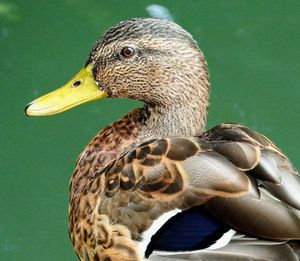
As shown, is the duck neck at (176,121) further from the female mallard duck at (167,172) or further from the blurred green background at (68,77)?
the blurred green background at (68,77)

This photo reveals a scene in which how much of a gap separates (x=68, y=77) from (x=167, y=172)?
2012 mm

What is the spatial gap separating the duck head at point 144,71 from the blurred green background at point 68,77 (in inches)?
45.9

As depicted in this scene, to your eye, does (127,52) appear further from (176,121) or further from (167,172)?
(167,172)

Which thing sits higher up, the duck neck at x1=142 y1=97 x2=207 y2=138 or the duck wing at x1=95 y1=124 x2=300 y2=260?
the duck neck at x1=142 y1=97 x2=207 y2=138

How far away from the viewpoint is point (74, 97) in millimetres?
2406

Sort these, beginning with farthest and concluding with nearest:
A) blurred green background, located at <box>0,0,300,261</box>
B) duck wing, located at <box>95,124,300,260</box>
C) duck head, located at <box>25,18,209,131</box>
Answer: blurred green background, located at <box>0,0,300,261</box>
duck head, located at <box>25,18,209,131</box>
duck wing, located at <box>95,124,300,260</box>

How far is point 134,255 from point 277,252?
0.42m

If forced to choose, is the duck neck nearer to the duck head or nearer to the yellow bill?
the duck head

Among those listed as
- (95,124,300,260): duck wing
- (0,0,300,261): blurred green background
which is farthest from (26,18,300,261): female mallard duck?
(0,0,300,261): blurred green background

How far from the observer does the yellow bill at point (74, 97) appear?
2.40 meters

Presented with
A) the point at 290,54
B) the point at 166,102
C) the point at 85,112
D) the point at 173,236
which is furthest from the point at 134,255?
the point at 290,54

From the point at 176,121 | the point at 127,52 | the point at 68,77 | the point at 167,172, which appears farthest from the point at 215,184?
the point at 68,77

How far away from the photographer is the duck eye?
230 centimetres

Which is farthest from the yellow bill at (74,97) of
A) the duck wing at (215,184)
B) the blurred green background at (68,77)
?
the blurred green background at (68,77)
